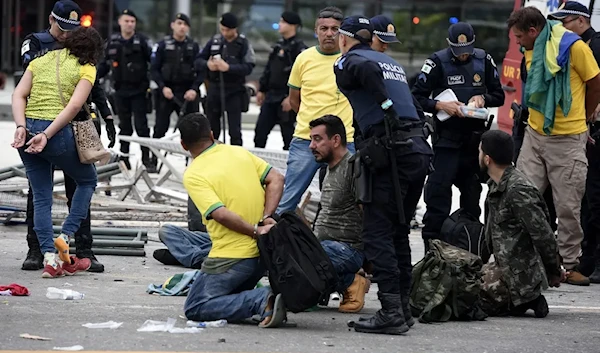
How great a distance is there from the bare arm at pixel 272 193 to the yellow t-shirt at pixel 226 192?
1.3 inches

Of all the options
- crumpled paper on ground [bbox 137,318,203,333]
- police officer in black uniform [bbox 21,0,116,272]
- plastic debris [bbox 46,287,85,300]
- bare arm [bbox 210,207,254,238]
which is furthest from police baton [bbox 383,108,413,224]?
police officer in black uniform [bbox 21,0,116,272]

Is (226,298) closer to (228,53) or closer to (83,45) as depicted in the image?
(83,45)

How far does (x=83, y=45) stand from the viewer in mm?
7785

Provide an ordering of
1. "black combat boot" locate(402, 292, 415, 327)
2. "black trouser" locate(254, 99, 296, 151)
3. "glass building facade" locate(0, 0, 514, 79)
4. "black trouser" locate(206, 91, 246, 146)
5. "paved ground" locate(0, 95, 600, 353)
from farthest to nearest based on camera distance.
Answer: "glass building facade" locate(0, 0, 514, 79)
"black trouser" locate(206, 91, 246, 146)
"black trouser" locate(254, 99, 296, 151)
"black combat boot" locate(402, 292, 415, 327)
"paved ground" locate(0, 95, 600, 353)

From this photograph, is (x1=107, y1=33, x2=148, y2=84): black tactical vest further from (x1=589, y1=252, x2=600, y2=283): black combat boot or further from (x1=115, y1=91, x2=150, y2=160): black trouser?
(x1=589, y1=252, x2=600, y2=283): black combat boot

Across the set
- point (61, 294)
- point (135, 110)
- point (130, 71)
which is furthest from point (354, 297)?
point (135, 110)

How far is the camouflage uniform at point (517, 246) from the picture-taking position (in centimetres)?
709

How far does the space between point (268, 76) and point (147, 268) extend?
5.39 metres

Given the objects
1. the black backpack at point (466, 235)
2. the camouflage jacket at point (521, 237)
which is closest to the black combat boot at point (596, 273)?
the black backpack at point (466, 235)

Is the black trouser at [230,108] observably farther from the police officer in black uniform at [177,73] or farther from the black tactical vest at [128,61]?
the black tactical vest at [128,61]

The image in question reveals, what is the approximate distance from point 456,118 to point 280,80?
5250 millimetres

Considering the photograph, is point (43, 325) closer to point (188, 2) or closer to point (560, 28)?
point (560, 28)

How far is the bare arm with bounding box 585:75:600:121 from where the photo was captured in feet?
27.4

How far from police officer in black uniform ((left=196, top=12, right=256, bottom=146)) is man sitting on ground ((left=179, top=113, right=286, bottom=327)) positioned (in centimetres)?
703
